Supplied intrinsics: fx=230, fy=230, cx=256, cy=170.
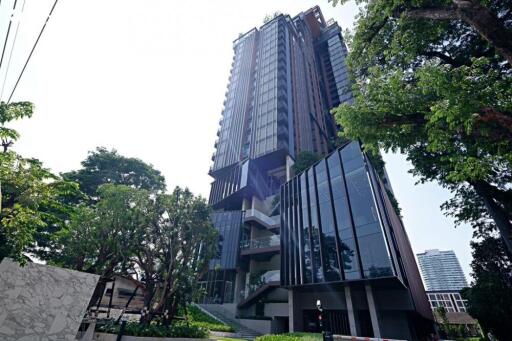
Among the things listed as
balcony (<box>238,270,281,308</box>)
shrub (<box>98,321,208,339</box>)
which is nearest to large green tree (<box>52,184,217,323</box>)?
shrub (<box>98,321,208,339</box>)

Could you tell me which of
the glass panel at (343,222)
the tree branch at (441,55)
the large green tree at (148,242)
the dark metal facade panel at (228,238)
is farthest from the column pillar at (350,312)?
the tree branch at (441,55)

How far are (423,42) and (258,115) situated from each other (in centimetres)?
3172

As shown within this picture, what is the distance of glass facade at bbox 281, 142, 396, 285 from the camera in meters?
14.3

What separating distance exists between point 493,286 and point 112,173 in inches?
1428

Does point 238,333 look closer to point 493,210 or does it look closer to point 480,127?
point 493,210

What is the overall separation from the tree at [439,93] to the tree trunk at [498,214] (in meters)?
0.03

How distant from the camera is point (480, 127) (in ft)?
16.9

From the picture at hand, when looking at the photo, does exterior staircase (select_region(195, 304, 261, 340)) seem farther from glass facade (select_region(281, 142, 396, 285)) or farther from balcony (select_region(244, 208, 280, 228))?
balcony (select_region(244, 208, 280, 228))

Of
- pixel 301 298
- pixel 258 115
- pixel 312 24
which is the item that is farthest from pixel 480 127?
pixel 312 24

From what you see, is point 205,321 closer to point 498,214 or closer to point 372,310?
point 372,310

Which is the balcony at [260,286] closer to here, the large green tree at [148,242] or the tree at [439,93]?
the large green tree at [148,242]

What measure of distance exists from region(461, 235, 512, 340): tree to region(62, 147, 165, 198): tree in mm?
32186

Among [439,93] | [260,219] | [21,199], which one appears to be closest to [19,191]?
[21,199]

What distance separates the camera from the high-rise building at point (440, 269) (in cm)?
9412
